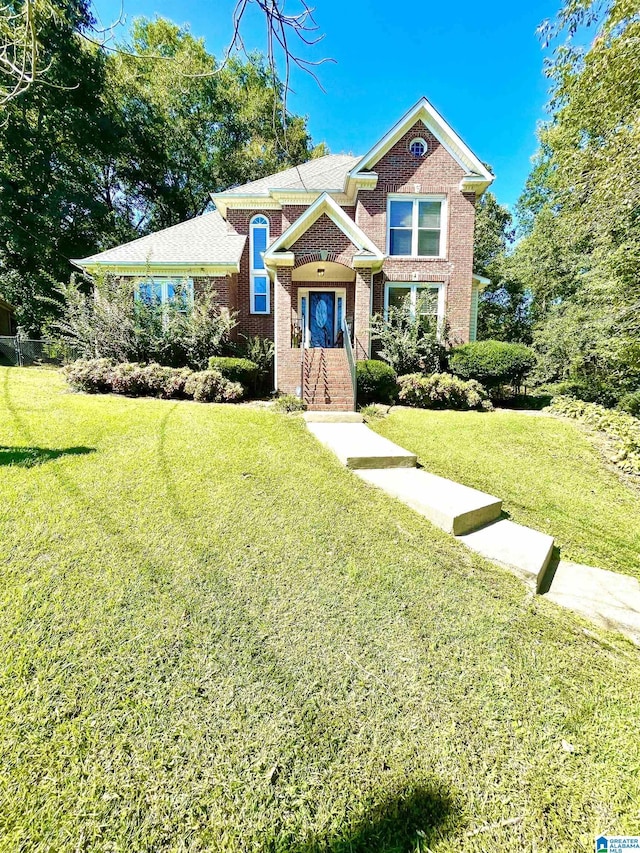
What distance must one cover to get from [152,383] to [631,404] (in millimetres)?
13019

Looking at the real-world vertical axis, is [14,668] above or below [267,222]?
below

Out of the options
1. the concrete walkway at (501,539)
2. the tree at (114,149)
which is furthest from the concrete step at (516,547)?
the tree at (114,149)

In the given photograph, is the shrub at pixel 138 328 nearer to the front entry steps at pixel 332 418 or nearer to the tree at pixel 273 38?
the front entry steps at pixel 332 418

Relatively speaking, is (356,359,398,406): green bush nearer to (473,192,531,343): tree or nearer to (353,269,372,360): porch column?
(353,269,372,360): porch column

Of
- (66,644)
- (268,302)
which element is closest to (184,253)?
(268,302)

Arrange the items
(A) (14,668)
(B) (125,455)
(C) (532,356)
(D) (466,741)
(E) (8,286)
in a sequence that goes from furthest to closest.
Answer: (E) (8,286), (C) (532,356), (B) (125,455), (A) (14,668), (D) (466,741)

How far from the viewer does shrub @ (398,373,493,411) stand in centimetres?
1019

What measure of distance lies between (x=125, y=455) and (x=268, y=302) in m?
10.8

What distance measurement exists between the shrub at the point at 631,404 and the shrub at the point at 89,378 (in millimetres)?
13925

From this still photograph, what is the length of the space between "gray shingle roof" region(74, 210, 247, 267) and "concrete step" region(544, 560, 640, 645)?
42.5 feet

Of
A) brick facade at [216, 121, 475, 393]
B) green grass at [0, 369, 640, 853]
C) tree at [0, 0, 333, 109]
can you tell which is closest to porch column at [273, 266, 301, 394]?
brick facade at [216, 121, 475, 393]

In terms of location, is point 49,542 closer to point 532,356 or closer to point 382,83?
point 382,83

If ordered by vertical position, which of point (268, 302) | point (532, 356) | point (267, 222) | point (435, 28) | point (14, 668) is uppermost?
point (267, 222)

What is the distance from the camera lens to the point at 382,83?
3918mm
